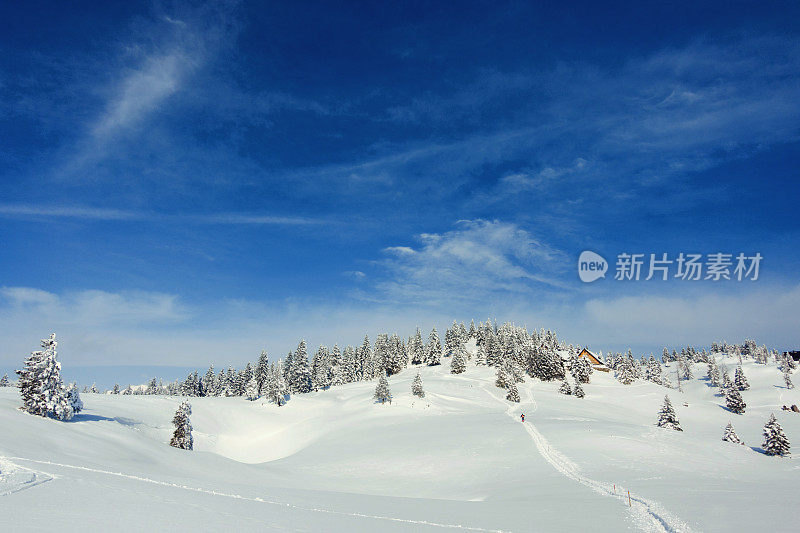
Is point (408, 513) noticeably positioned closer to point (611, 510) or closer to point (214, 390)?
point (611, 510)

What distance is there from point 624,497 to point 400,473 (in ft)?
69.4

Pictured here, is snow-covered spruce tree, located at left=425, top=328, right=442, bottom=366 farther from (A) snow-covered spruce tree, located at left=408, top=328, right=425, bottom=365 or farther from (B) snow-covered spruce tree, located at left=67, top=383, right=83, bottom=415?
(B) snow-covered spruce tree, located at left=67, top=383, right=83, bottom=415

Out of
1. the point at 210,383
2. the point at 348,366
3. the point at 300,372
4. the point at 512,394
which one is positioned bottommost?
the point at 210,383

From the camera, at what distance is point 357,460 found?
142ft

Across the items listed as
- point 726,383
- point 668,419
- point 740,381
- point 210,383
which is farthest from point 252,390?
point 740,381

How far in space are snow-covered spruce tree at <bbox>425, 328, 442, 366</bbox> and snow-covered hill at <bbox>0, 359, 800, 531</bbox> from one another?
70.0m

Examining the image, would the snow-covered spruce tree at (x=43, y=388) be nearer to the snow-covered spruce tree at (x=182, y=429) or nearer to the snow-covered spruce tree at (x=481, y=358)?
the snow-covered spruce tree at (x=182, y=429)

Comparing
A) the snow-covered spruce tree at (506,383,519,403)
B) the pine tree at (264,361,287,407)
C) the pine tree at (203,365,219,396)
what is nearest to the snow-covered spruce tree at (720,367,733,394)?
the snow-covered spruce tree at (506,383,519,403)

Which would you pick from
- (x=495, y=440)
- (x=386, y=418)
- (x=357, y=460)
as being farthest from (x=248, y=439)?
(x=495, y=440)

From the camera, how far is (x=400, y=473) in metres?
37.9

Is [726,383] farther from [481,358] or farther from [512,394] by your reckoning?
[512,394]

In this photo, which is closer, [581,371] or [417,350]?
[581,371]

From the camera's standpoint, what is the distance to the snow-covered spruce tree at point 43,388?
124ft

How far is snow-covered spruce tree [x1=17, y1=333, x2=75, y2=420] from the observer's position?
37.9 metres
